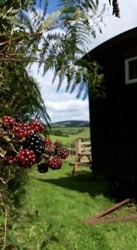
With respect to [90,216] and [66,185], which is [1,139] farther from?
[66,185]

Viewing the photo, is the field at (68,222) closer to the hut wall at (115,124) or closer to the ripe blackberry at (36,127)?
the hut wall at (115,124)

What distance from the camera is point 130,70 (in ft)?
41.7

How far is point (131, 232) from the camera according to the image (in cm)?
881

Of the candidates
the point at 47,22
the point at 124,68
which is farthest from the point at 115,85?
the point at 47,22

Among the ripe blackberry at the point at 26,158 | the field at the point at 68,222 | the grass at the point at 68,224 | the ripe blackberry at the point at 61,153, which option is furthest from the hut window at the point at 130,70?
the ripe blackberry at the point at 26,158

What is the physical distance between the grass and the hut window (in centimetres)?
314

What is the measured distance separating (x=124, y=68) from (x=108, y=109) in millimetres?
1315

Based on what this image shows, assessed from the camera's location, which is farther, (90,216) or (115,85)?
(115,85)

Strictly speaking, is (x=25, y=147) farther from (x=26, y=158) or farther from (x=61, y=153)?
(x=61, y=153)

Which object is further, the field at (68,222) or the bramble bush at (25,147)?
the field at (68,222)

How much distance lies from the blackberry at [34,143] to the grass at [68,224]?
248cm

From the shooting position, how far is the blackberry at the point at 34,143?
5.21 ft

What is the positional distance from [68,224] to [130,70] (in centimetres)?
518

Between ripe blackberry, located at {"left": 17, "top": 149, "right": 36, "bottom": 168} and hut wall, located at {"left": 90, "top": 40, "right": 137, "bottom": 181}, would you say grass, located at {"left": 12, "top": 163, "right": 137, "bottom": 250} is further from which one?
ripe blackberry, located at {"left": 17, "top": 149, "right": 36, "bottom": 168}
